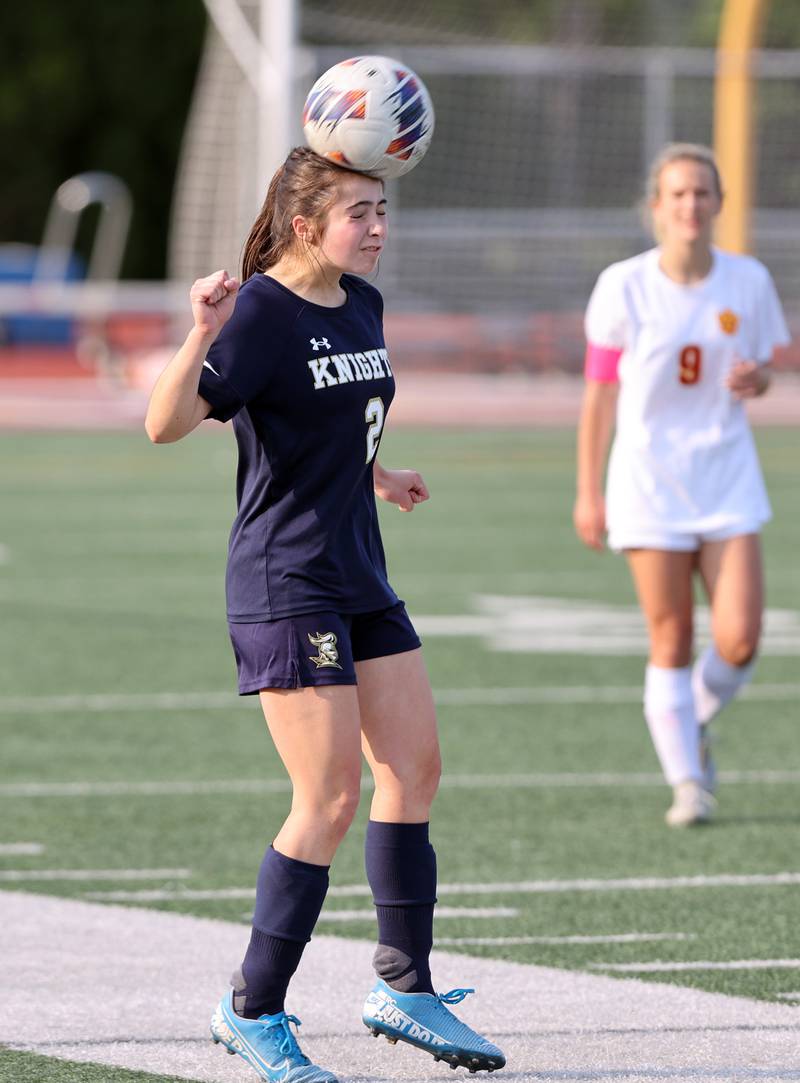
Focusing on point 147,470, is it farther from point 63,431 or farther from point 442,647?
point 442,647

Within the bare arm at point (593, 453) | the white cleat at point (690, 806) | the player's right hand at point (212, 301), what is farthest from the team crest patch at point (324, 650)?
the white cleat at point (690, 806)

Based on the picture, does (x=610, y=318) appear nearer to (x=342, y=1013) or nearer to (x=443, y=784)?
(x=443, y=784)

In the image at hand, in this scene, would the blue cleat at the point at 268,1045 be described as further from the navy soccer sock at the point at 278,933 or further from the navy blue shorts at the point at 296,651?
Answer: the navy blue shorts at the point at 296,651

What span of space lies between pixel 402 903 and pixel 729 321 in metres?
3.38

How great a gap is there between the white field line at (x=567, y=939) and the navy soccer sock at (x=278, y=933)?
4.41 ft

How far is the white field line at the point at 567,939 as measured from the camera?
592 centimetres

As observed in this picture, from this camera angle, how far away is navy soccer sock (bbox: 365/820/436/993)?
4.69 metres

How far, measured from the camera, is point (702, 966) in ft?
18.4

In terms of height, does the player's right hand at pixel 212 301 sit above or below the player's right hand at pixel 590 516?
above

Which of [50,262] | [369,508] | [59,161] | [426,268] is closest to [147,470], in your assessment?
[426,268]

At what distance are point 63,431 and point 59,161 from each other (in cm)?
3103

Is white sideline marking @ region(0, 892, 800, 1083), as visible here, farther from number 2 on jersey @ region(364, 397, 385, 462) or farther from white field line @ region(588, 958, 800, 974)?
number 2 on jersey @ region(364, 397, 385, 462)

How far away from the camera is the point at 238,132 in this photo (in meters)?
31.0

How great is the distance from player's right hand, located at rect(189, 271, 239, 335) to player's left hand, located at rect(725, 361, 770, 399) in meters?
3.26
